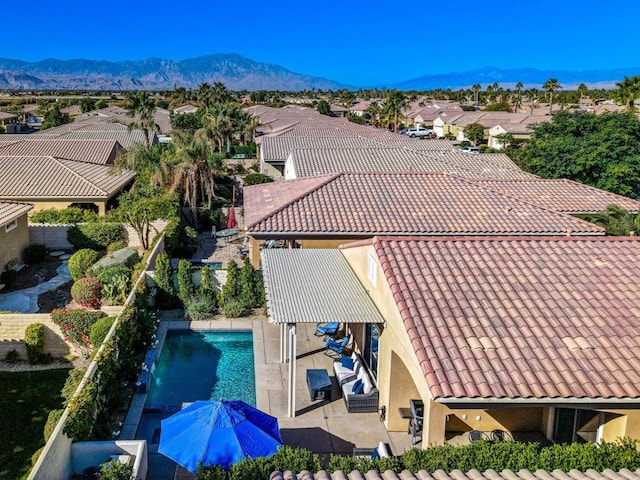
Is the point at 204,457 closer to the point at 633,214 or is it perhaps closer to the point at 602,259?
the point at 602,259

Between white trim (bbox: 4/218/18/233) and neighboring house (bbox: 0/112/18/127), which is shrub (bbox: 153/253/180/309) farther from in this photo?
neighboring house (bbox: 0/112/18/127)

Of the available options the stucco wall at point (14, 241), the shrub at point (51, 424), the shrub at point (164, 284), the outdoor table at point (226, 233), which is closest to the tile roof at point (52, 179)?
the stucco wall at point (14, 241)

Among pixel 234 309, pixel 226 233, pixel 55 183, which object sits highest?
pixel 55 183

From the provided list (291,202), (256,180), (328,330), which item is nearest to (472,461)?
(328,330)

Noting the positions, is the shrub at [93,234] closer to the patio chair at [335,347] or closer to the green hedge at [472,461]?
the patio chair at [335,347]

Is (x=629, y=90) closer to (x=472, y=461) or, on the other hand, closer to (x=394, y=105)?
(x=394, y=105)

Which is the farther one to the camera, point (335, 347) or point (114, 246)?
point (114, 246)

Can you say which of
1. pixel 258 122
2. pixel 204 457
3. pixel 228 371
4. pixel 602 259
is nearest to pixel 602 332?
pixel 602 259
